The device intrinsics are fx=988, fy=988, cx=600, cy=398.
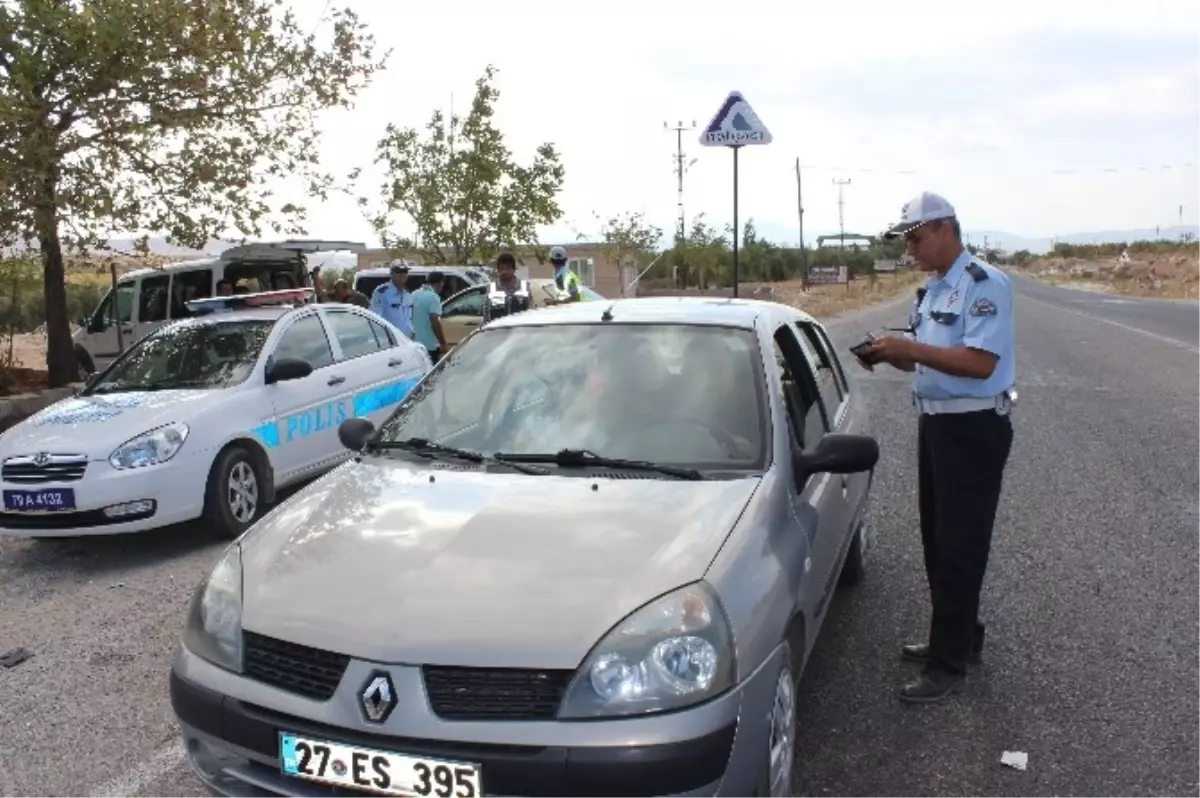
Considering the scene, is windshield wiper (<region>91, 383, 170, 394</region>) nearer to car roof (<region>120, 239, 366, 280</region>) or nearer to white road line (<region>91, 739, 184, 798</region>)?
white road line (<region>91, 739, 184, 798</region>)

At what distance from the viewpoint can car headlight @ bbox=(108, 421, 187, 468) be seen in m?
5.78

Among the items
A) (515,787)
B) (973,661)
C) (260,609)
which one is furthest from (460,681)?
(973,661)

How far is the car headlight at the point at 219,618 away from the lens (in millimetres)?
2654

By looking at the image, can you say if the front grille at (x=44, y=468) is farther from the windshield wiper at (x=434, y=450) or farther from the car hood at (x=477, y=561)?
the car hood at (x=477, y=561)

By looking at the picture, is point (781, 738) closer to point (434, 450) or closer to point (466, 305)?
point (434, 450)

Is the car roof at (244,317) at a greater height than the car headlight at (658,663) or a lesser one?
greater

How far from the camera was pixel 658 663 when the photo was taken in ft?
7.75

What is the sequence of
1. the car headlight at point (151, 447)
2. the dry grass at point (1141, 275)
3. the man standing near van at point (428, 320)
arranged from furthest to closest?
the dry grass at point (1141, 275)
the man standing near van at point (428, 320)
the car headlight at point (151, 447)

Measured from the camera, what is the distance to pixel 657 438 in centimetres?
338

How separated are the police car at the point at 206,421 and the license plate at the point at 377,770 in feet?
12.8

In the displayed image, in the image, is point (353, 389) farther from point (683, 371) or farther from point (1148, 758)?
point (1148, 758)

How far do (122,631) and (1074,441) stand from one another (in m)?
7.62

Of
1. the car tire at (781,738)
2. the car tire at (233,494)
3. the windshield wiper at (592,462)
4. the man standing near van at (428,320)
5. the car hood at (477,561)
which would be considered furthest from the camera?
the man standing near van at (428,320)

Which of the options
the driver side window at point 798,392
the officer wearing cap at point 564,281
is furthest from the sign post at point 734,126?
the driver side window at point 798,392
